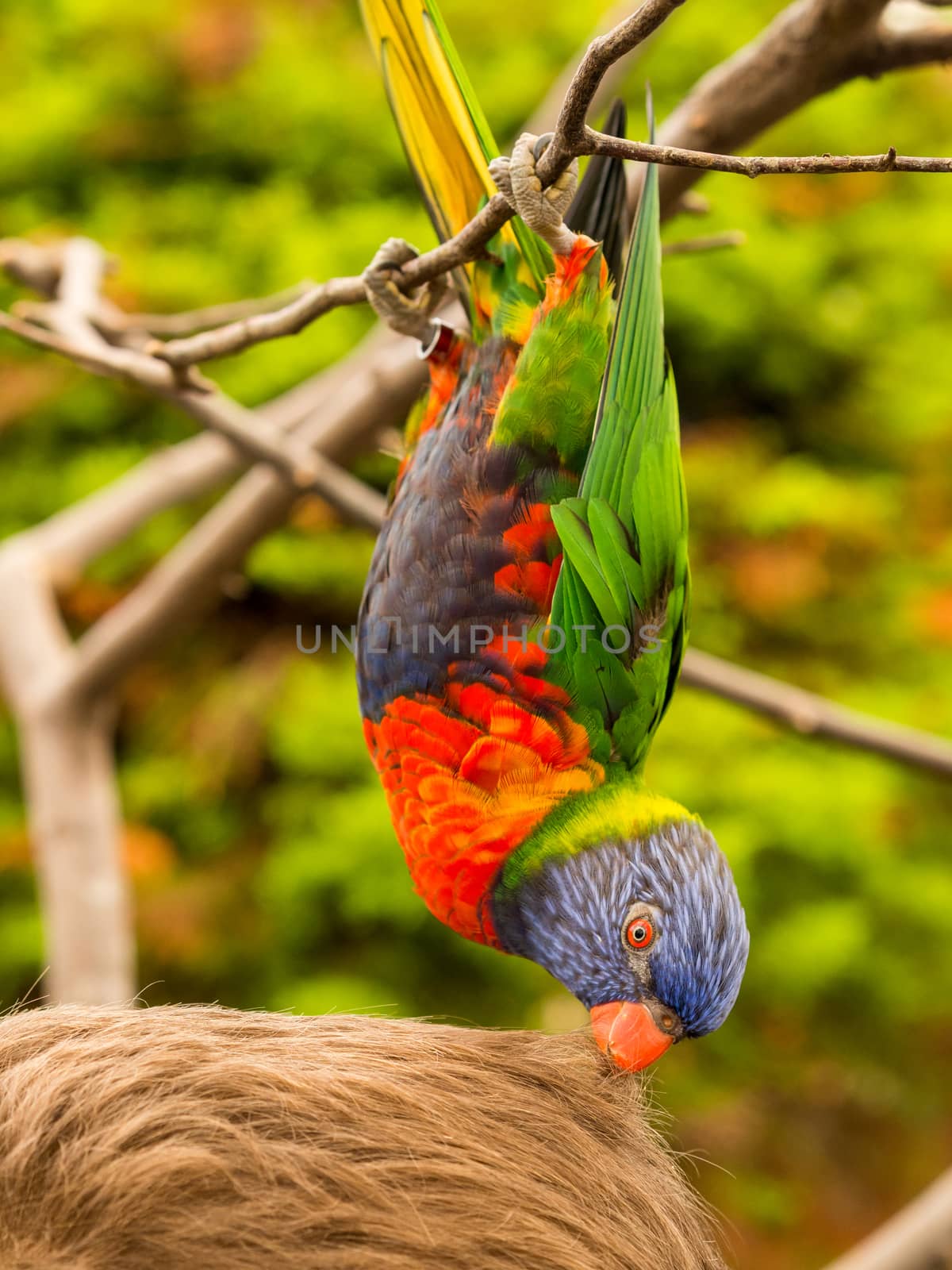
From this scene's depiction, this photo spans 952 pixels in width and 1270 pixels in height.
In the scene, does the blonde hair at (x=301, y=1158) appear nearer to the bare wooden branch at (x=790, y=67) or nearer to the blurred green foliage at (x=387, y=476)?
the bare wooden branch at (x=790, y=67)

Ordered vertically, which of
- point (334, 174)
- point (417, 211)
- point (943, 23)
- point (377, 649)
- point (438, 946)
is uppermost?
point (334, 174)

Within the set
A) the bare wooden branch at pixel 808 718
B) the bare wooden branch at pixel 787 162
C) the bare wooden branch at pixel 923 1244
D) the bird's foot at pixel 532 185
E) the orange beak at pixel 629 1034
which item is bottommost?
the bare wooden branch at pixel 923 1244

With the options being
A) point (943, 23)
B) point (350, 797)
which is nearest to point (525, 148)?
point (943, 23)

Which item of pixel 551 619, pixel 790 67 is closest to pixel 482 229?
pixel 551 619

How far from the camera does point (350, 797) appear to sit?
2.33m

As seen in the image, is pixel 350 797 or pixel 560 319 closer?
pixel 560 319

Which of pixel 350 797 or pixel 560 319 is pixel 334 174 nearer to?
pixel 350 797

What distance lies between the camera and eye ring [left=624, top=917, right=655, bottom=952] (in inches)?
29.9

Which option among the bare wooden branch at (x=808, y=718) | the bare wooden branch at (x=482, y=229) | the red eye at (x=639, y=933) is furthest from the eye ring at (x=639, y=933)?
the bare wooden branch at (x=808, y=718)

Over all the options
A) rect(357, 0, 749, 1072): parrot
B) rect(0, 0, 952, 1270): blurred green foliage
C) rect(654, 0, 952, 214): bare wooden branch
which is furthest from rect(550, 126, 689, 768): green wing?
rect(0, 0, 952, 1270): blurred green foliage

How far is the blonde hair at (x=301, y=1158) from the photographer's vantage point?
0.43m

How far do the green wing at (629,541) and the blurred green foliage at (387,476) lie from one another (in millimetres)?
1593

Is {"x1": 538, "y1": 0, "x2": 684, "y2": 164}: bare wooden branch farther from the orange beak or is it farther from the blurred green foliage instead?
the blurred green foliage

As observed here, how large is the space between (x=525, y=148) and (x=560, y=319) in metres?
0.19
